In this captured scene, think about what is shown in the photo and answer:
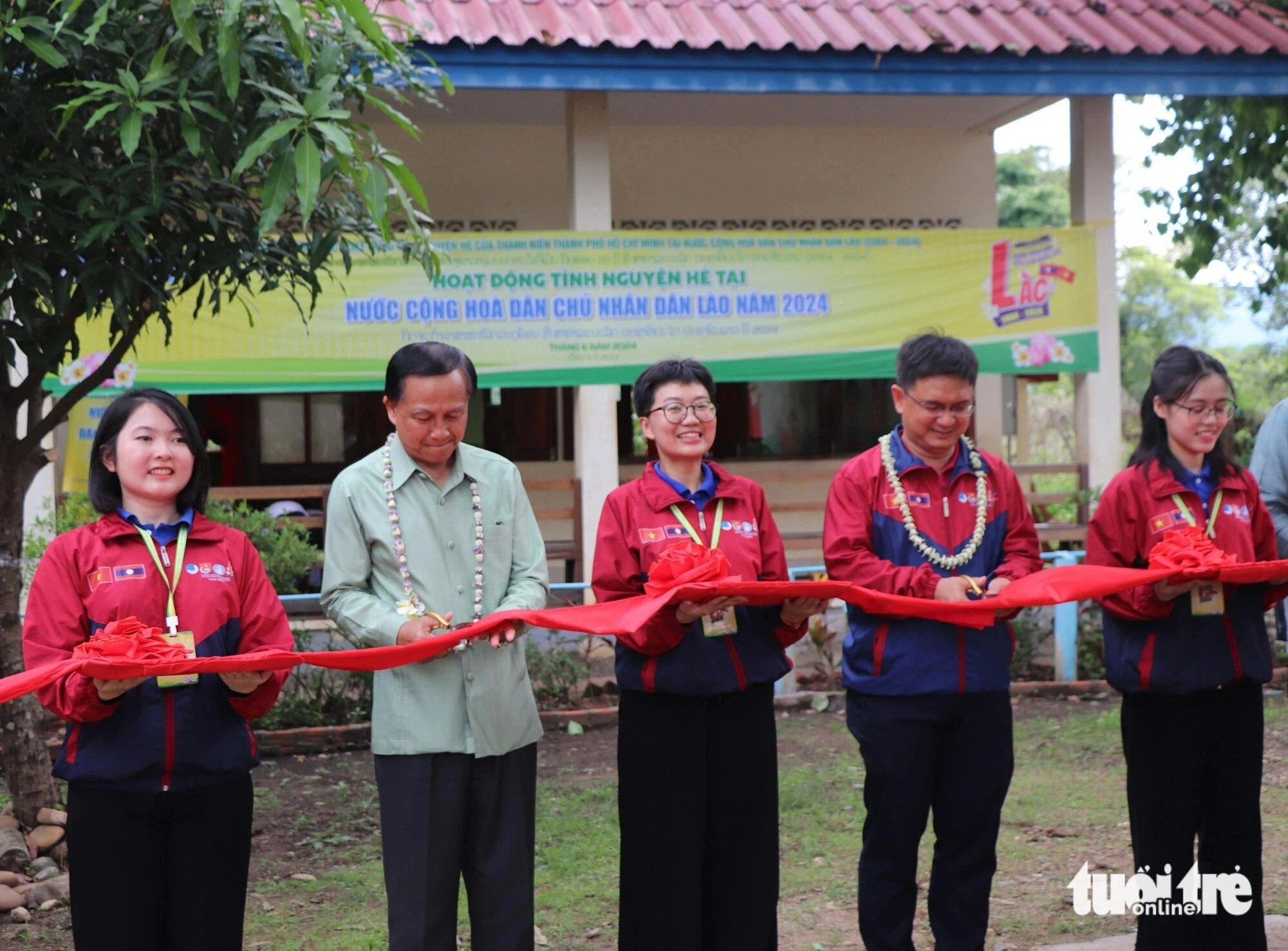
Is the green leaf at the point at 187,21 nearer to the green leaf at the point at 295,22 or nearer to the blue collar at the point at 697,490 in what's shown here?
the green leaf at the point at 295,22

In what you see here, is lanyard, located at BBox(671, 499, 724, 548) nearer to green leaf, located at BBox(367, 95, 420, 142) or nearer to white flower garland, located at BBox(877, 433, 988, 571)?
white flower garland, located at BBox(877, 433, 988, 571)

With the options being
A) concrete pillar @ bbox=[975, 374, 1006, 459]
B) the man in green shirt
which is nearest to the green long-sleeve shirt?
the man in green shirt

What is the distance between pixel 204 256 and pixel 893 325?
5.78m

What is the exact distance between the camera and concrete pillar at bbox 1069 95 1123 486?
9.36m

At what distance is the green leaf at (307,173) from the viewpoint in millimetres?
3289

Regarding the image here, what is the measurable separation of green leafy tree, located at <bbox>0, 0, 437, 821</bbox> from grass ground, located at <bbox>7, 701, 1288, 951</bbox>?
2182mm

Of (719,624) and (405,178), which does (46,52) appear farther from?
(719,624)

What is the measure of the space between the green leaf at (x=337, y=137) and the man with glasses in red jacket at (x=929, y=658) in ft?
5.21

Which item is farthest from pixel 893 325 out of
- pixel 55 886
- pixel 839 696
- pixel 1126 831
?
pixel 55 886

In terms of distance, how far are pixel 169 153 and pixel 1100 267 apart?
6807mm

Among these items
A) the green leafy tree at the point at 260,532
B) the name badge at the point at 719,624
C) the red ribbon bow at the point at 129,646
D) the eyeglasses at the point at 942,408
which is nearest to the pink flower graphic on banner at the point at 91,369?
the green leafy tree at the point at 260,532

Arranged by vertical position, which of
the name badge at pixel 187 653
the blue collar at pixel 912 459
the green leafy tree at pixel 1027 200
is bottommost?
the name badge at pixel 187 653

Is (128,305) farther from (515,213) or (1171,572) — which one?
(515,213)

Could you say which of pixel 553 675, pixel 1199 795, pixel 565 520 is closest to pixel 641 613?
pixel 1199 795
